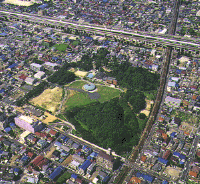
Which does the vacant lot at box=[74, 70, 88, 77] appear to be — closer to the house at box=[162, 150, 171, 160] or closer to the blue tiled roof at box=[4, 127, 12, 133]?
the blue tiled roof at box=[4, 127, 12, 133]

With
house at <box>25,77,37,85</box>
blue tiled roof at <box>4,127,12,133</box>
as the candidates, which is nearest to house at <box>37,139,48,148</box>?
blue tiled roof at <box>4,127,12,133</box>

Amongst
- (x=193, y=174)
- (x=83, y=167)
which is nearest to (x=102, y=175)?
(x=83, y=167)

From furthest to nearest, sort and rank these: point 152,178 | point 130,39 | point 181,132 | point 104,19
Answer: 1. point 104,19
2. point 130,39
3. point 181,132
4. point 152,178

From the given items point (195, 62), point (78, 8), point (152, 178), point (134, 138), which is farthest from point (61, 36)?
point (152, 178)

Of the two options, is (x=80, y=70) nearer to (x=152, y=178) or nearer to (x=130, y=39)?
(x=130, y=39)

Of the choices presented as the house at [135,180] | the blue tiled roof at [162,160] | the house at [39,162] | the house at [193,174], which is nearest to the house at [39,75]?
the house at [39,162]

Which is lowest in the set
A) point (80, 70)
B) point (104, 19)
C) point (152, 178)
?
point (152, 178)

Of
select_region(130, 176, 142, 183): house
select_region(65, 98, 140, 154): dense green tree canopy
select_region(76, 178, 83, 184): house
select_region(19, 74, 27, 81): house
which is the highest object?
select_region(19, 74, 27, 81): house
